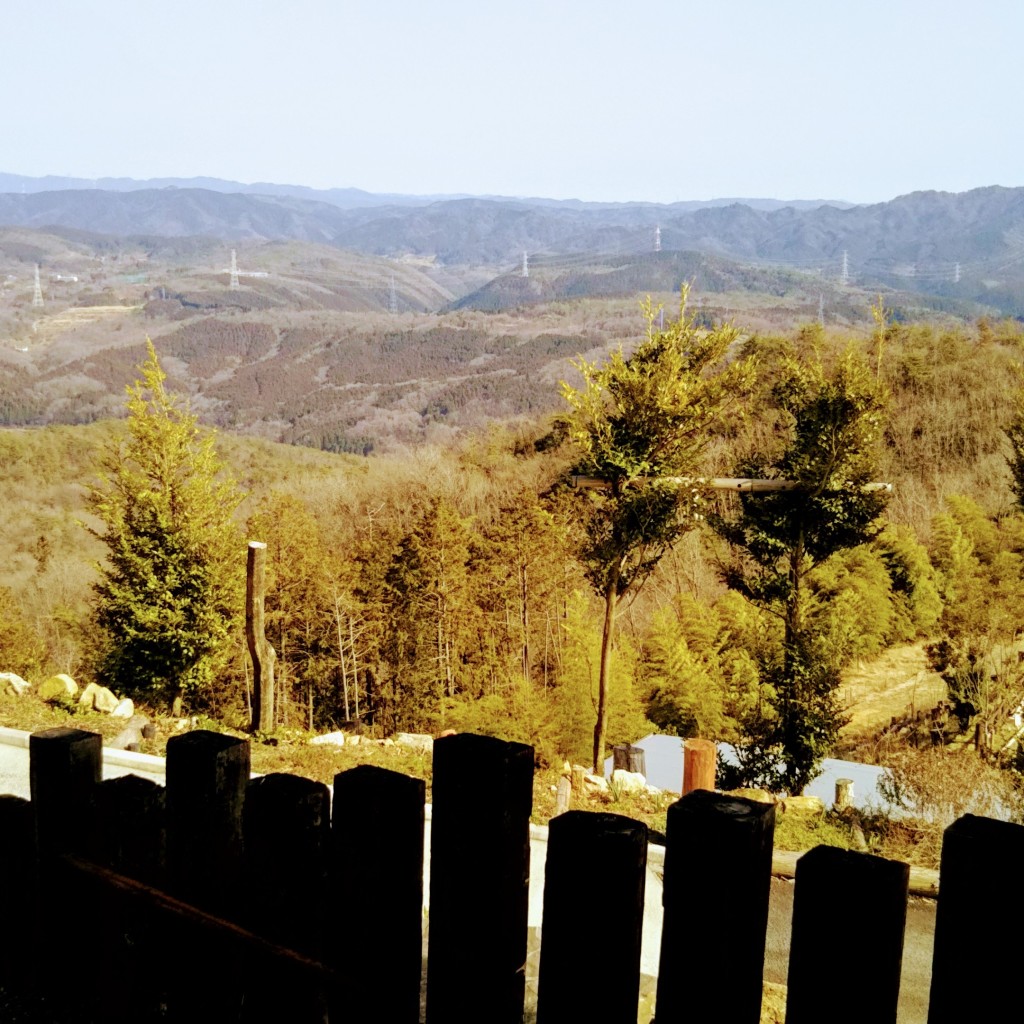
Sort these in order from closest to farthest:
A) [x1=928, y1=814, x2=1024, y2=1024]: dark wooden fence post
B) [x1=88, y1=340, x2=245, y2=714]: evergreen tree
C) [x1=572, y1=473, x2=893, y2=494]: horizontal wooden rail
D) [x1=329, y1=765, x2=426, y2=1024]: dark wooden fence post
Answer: [x1=928, y1=814, x2=1024, y2=1024]: dark wooden fence post < [x1=329, y1=765, x2=426, y2=1024]: dark wooden fence post < [x1=572, y1=473, x2=893, y2=494]: horizontal wooden rail < [x1=88, y1=340, x2=245, y2=714]: evergreen tree

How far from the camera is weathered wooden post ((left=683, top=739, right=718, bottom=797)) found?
7395 mm

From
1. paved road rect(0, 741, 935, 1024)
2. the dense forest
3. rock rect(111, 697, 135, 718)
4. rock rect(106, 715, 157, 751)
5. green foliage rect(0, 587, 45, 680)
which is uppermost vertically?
paved road rect(0, 741, 935, 1024)

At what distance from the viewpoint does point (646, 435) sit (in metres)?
11.9

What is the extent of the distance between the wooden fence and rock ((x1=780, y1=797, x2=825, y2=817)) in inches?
325

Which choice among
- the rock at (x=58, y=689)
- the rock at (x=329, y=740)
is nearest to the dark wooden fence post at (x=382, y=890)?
the rock at (x=329, y=740)

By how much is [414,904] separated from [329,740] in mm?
8443

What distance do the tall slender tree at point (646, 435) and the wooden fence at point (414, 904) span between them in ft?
35.3

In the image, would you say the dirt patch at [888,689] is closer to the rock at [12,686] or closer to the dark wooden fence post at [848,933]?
the rock at [12,686]

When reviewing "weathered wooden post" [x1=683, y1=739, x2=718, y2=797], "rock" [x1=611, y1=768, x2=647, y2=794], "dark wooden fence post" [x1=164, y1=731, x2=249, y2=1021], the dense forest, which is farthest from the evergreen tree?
"dark wooden fence post" [x1=164, y1=731, x2=249, y2=1021]

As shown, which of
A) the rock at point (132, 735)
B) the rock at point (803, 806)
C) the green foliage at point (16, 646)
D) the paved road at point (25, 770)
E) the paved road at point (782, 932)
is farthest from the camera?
the green foliage at point (16, 646)

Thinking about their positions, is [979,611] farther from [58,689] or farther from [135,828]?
[135,828]

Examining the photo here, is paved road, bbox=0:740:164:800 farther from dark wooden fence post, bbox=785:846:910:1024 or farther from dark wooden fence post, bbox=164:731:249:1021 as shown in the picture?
dark wooden fence post, bbox=785:846:910:1024

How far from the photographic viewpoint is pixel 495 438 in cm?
4494

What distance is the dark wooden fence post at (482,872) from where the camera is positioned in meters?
0.90
